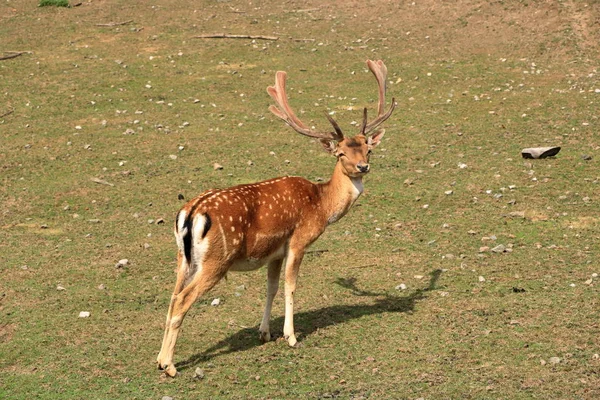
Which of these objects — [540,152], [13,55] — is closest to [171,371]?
[540,152]

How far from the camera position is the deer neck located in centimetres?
1084

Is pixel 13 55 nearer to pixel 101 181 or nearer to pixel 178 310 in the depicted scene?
pixel 101 181

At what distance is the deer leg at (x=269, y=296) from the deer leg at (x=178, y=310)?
1.07m

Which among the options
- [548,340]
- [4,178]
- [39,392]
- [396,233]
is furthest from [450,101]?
[39,392]

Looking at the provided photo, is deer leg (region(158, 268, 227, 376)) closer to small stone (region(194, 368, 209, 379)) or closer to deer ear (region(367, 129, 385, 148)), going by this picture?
small stone (region(194, 368, 209, 379))

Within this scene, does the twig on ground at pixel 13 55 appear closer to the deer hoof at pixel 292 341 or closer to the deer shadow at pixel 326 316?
the deer shadow at pixel 326 316

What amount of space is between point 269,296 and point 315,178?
6160mm

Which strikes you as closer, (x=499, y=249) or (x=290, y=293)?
(x=290, y=293)

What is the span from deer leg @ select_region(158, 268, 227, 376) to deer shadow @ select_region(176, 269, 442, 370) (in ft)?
1.33

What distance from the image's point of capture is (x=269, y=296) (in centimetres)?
1042

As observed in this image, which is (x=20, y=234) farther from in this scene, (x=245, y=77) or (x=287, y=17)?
(x=287, y=17)

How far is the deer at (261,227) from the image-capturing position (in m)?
9.33

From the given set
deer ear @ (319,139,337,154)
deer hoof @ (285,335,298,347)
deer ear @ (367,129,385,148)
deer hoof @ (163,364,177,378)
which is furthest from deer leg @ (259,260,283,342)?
deer ear @ (367,129,385,148)

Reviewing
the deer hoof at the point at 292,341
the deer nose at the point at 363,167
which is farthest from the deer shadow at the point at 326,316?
the deer nose at the point at 363,167
